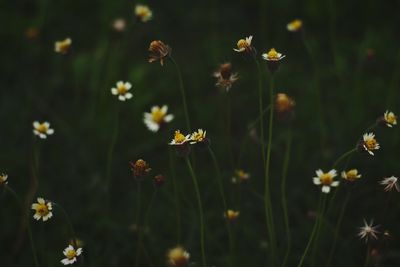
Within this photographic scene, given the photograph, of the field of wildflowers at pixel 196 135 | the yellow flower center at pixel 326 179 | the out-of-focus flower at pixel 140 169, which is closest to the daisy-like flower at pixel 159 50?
the field of wildflowers at pixel 196 135

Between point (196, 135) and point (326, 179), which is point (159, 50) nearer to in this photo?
point (196, 135)

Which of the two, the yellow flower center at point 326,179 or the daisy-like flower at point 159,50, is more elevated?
the daisy-like flower at point 159,50

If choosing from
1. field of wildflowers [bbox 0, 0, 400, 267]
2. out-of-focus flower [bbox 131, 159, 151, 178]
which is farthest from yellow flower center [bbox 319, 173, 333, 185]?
out-of-focus flower [bbox 131, 159, 151, 178]

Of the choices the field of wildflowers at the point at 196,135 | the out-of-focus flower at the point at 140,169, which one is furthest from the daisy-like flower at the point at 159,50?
the out-of-focus flower at the point at 140,169

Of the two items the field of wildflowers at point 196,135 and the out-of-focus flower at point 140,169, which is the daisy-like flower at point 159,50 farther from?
the out-of-focus flower at point 140,169

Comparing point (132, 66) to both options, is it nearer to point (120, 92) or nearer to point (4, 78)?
point (4, 78)

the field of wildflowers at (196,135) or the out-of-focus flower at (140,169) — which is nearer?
the out-of-focus flower at (140,169)

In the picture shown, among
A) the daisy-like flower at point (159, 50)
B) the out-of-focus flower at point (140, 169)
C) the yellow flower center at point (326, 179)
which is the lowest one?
the yellow flower center at point (326, 179)

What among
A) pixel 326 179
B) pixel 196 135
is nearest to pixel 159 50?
pixel 196 135
